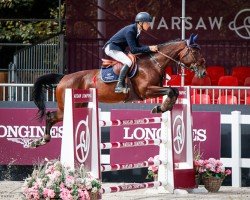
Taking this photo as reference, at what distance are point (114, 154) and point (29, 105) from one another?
1.96m

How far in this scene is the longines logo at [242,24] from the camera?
22734mm

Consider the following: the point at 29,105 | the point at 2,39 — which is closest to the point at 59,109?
the point at 29,105

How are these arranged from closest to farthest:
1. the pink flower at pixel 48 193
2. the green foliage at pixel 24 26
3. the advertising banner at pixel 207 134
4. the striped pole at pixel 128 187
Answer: the pink flower at pixel 48 193, the striped pole at pixel 128 187, the advertising banner at pixel 207 134, the green foliage at pixel 24 26

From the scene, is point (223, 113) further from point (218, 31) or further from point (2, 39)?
point (2, 39)

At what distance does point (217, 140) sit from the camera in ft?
53.9

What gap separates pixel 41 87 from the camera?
1694 cm

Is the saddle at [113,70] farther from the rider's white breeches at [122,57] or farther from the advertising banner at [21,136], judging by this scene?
the advertising banner at [21,136]

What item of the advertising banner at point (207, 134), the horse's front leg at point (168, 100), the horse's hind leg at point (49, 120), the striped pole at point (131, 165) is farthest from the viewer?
the horse's hind leg at point (49, 120)

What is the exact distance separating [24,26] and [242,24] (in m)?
8.76

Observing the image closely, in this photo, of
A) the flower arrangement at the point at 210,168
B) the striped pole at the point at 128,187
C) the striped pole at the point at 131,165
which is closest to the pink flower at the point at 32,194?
the striped pole at the point at 128,187

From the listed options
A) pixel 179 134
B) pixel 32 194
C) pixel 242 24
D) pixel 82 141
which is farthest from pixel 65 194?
pixel 242 24

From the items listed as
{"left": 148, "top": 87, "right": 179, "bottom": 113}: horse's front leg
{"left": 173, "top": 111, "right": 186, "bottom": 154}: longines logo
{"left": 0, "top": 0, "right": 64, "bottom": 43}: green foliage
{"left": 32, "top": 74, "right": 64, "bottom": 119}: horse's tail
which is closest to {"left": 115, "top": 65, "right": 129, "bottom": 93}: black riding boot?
{"left": 148, "top": 87, "right": 179, "bottom": 113}: horse's front leg

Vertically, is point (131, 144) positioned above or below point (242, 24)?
below

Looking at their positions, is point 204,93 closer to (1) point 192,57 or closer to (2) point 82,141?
(1) point 192,57
